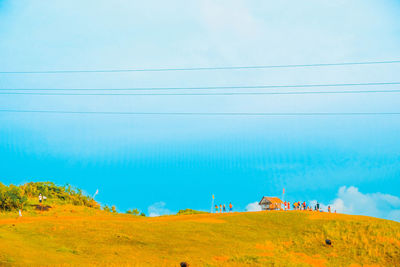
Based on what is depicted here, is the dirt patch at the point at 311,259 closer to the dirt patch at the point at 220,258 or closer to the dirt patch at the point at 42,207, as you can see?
the dirt patch at the point at 220,258

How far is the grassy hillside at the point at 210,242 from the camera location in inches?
1152

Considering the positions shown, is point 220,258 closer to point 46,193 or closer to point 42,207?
point 42,207

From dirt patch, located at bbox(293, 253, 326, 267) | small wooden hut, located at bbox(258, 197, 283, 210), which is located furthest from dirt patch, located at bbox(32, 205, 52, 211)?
small wooden hut, located at bbox(258, 197, 283, 210)

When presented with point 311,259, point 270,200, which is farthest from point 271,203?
point 311,259

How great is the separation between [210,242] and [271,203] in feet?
124

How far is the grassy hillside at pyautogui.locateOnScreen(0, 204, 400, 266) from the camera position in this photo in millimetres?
29250

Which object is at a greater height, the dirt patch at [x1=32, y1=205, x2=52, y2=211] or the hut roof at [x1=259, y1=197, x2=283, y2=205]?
the hut roof at [x1=259, y1=197, x2=283, y2=205]

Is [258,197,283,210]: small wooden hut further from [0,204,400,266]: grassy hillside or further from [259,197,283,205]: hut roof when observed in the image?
[0,204,400,266]: grassy hillside

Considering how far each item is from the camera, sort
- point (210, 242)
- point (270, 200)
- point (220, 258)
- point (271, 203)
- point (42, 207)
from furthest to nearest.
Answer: point (270, 200) < point (271, 203) < point (42, 207) < point (210, 242) < point (220, 258)

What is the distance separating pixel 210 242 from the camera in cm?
3509

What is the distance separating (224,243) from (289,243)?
6931 millimetres

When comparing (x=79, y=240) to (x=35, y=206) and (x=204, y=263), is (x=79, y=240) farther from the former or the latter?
(x=35, y=206)

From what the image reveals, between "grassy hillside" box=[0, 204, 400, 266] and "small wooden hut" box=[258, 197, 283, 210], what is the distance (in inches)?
956

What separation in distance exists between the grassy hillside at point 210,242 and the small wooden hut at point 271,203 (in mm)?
24286
